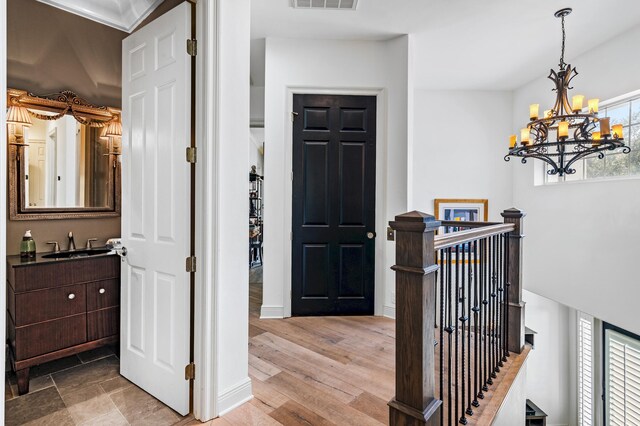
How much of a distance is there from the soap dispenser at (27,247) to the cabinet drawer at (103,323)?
59 cm

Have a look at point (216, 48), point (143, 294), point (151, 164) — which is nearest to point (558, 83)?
point (216, 48)

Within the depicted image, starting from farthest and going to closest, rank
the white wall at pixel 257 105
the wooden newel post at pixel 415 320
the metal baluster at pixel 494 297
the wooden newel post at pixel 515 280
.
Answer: the white wall at pixel 257 105, the wooden newel post at pixel 515 280, the metal baluster at pixel 494 297, the wooden newel post at pixel 415 320

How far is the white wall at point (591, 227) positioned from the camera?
11.7 ft

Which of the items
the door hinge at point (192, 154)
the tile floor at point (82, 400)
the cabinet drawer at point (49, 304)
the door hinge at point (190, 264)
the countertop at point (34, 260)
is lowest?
the tile floor at point (82, 400)

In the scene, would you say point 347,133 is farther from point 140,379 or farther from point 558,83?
point 140,379

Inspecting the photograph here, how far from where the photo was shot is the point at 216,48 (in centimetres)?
181

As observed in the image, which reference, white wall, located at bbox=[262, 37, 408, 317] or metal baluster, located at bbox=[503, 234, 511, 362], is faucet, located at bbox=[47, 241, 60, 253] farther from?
metal baluster, located at bbox=[503, 234, 511, 362]

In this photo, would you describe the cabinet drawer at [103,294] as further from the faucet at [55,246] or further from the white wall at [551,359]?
the white wall at [551,359]

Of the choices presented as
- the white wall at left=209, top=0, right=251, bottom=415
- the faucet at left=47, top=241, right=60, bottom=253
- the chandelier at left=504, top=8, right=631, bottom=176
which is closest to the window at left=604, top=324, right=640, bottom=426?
the chandelier at left=504, top=8, right=631, bottom=176

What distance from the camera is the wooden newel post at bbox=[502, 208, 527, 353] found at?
8.34 ft

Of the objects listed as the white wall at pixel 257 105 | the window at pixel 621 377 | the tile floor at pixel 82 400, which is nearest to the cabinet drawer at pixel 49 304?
the tile floor at pixel 82 400

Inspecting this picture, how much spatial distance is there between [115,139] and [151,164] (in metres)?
1.27

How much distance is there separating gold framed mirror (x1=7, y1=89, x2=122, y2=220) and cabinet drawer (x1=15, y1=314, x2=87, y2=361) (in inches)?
33.9

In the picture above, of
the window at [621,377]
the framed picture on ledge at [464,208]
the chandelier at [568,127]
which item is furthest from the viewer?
the framed picture on ledge at [464,208]
